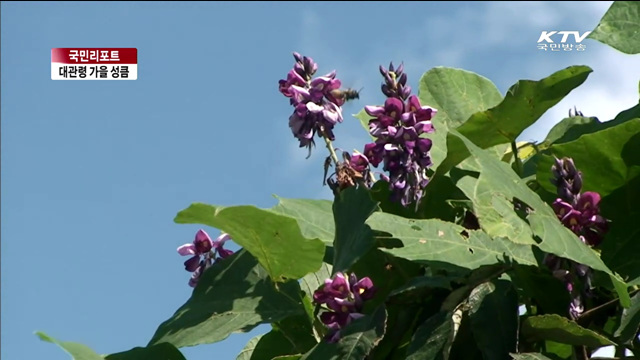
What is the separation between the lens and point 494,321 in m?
2.08

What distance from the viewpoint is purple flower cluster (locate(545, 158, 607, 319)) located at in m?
2.14

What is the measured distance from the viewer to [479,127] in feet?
8.43

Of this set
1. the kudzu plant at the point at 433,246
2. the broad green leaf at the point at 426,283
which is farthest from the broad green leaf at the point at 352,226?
the broad green leaf at the point at 426,283

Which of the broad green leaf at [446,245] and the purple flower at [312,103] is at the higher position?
the purple flower at [312,103]

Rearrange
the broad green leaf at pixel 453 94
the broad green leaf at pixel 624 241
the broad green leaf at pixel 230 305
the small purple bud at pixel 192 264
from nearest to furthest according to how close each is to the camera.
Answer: the broad green leaf at pixel 624 241
the broad green leaf at pixel 230 305
the small purple bud at pixel 192 264
the broad green leaf at pixel 453 94

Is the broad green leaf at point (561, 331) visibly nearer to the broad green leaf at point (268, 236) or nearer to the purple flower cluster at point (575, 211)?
the purple flower cluster at point (575, 211)

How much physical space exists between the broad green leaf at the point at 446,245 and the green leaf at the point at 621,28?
0.55 meters

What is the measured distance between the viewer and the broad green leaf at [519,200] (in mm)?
2025

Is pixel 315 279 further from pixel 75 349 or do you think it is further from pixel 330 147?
pixel 75 349

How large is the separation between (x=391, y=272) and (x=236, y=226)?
14.0 inches

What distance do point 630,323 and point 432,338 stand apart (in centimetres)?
38

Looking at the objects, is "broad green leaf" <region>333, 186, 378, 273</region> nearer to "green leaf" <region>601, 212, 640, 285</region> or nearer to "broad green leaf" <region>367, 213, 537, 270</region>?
"broad green leaf" <region>367, 213, 537, 270</region>

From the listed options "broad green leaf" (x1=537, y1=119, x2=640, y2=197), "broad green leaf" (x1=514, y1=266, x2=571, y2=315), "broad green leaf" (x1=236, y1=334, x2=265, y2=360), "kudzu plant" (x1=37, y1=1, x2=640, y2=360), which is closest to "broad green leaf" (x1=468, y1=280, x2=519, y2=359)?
"kudzu plant" (x1=37, y1=1, x2=640, y2=360)

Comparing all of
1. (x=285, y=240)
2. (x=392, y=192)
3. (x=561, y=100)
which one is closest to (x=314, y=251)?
(x=285, y=240)
